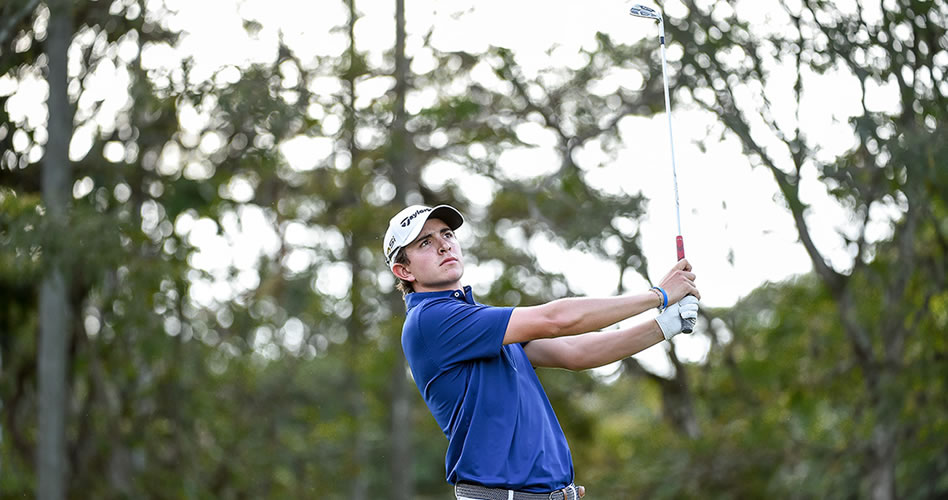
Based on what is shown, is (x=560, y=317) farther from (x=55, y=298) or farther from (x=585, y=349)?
(x=55, y=298)

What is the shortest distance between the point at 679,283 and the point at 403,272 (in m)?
0.84

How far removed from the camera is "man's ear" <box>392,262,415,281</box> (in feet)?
11.7

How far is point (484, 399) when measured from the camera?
10.8 feet

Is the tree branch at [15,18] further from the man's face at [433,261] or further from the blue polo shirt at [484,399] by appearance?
the blue polo shirt at [484,399]

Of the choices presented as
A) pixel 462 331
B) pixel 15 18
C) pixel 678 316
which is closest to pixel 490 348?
pixel 462 331

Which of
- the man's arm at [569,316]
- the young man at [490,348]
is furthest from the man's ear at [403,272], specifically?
the man's arm at [569,316]

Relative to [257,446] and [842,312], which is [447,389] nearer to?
[842,312]

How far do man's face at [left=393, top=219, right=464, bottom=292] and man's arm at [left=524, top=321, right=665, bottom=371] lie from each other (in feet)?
1.27

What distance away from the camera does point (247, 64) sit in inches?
401

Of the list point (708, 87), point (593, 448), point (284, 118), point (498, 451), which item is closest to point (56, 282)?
point (284, 118)

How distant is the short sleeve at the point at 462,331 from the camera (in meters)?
3.27

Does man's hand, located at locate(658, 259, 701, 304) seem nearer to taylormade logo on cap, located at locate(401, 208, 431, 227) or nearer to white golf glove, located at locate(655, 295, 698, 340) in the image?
white golf glove, located at locate(655, 295, 698, 340)

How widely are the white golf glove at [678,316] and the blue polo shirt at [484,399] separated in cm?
41

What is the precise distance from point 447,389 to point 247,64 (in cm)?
736
